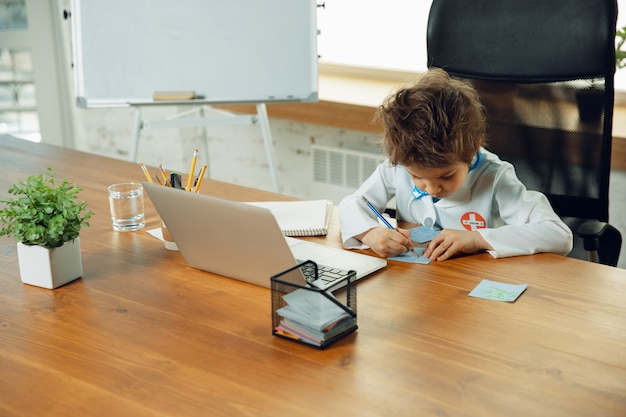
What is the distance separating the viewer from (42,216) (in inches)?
54.4

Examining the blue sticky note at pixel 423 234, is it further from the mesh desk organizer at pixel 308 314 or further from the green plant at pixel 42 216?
the green plant at pixel 42 216

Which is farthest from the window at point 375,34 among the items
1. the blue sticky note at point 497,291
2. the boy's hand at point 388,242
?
the blue sticky note at point 497,291

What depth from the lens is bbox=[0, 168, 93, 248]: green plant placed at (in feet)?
4.53

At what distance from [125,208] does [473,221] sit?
2.53 ft

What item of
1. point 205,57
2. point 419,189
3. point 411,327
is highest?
point 205,57

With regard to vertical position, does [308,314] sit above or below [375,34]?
below

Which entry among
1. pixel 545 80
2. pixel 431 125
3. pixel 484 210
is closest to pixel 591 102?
pixel 545 80

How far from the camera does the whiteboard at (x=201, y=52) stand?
9.37 feet

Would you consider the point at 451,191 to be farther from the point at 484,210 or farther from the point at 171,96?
the point at 171,96

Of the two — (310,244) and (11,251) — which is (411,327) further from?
(11,251)

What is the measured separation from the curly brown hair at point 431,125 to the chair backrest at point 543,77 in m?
0.44

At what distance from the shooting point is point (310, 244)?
5.28 ft

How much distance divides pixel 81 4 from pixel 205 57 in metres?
0.48

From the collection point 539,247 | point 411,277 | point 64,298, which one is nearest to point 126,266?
point 64,298
